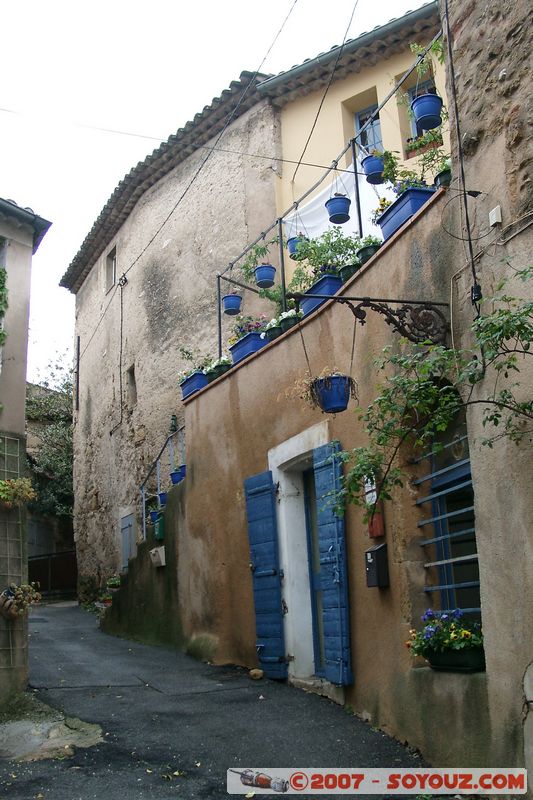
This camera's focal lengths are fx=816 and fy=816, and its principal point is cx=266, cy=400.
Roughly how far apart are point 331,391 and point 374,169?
7.27ft

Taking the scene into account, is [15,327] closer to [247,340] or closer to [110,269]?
[247,340]

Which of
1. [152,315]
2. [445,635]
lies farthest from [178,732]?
[152,315]

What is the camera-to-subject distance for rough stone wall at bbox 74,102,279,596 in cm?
1300

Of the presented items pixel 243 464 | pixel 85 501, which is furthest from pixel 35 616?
pixel 243 464

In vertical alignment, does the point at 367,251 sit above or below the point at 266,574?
above

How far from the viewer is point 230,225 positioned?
13.1 m

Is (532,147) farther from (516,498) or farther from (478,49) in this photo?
(516,498)

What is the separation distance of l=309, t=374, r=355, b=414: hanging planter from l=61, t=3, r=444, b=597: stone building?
6.19 meters

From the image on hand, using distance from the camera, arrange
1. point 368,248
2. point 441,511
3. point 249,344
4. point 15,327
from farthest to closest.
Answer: point 249,344 < point 15,327 < point 368,248 < point 441,511

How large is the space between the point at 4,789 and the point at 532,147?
502 centimetres

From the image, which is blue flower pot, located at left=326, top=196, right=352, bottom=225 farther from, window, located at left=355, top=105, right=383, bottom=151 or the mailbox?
window, located at left=355, top=105, right=383, bottom=151

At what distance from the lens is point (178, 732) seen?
6.25 meters

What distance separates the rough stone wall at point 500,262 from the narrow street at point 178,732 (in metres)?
1.27

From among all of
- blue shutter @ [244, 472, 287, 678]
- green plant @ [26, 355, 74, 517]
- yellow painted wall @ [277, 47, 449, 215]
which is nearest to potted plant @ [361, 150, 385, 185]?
blue shutter @ [244, 472, 287, 678]
